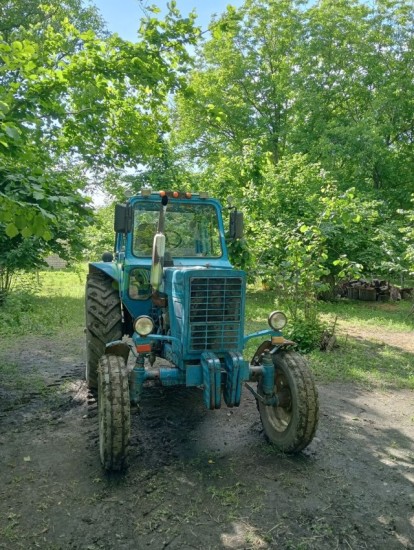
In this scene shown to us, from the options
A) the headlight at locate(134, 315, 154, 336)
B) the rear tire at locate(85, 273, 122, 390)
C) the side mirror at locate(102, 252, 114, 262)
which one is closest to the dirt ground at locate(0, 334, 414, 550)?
the rear tire at locate(85, 273, 122, 390)

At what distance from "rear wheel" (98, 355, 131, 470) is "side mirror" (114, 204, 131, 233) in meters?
1.66

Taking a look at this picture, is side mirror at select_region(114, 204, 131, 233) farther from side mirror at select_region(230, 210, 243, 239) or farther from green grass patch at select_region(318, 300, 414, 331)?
green grass patch at select_region(318, 300, 414, 331)

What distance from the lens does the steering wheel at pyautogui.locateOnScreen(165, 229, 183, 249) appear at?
5.14 meters

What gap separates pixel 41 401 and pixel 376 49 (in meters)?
21.2

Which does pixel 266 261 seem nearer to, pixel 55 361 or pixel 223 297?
pixel 55 361

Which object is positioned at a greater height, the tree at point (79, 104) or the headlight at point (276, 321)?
the tree at point (79, 104)

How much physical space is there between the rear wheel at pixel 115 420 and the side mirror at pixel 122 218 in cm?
166

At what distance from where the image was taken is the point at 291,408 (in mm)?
3961

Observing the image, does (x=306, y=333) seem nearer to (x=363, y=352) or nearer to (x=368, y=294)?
(x=363, y=352)

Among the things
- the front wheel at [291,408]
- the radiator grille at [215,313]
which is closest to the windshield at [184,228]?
the radiator grille at [215,313]

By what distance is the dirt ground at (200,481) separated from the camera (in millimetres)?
2791

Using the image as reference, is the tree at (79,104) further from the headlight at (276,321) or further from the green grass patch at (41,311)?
the headlight at (276,321)

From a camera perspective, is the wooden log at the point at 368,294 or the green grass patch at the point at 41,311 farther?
the wooden log at the point at 368,294

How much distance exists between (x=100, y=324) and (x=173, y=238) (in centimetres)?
129
